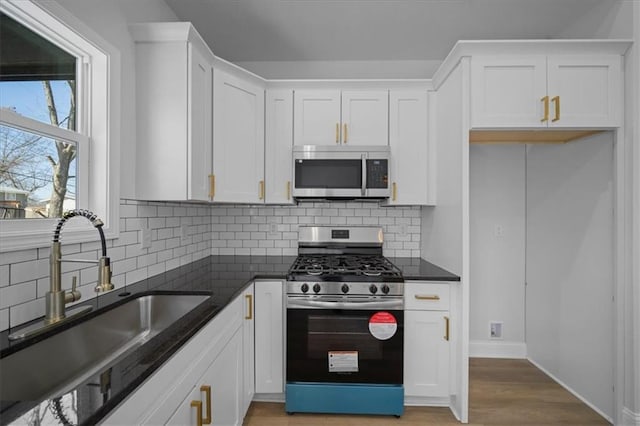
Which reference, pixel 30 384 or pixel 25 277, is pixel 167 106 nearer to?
pixel 25 277

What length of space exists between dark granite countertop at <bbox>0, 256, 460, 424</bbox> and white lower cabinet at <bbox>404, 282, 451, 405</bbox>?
0.39 ft

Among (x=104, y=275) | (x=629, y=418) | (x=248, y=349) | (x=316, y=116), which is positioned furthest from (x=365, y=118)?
(x=629, y=418)

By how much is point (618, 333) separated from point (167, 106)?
124 inches

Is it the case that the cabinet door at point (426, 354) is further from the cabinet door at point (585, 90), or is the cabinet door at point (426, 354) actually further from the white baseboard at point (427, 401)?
the cabinet door at point (585, 90)

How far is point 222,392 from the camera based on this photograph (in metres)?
1.48

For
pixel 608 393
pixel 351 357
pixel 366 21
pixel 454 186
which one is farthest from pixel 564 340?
pixel 366 21

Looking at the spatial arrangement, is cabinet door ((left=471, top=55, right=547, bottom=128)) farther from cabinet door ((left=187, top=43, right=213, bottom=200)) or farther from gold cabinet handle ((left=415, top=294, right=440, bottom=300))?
cabinet door ((left=187, top=43, right=213, bottom=200))

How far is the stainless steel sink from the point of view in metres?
1.00

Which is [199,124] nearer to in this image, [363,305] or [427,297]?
[363,305]

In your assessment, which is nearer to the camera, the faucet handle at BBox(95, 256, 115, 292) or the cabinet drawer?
the faucet handle at BBox(95, 256, 115, 292)

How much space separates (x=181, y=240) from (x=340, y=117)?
1.58 meters

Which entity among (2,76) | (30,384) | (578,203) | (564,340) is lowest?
(564,340)

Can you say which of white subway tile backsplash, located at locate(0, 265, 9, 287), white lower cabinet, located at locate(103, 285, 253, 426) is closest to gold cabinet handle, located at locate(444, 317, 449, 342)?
white lower cabinet, located at locate(103, 285, 253, 426)

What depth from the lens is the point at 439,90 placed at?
240 centimetres
